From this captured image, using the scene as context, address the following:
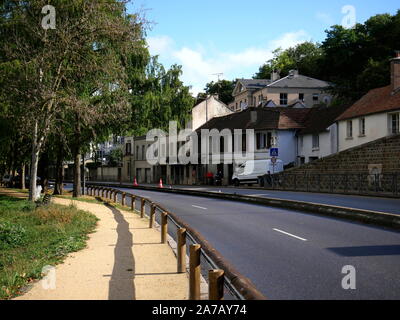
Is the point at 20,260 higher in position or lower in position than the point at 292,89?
lower

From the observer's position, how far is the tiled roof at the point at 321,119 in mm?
48331

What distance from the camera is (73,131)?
2766 cm

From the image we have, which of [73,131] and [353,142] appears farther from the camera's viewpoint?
[353,142]

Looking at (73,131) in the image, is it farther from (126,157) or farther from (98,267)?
(126,157)

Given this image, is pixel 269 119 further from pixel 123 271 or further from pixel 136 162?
pixel 123 271

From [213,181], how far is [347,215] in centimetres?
4206

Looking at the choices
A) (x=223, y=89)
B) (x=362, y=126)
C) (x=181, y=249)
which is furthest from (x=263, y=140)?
(x=223, y=89)

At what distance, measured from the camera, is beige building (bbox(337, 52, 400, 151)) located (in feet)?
123

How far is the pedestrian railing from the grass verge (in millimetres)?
16955

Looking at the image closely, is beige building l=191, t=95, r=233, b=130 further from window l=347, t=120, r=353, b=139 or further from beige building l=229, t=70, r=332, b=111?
window l=347, t=120, r=353, b=139

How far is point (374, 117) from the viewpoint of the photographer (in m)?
39.2

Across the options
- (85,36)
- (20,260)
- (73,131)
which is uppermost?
(85,36)
